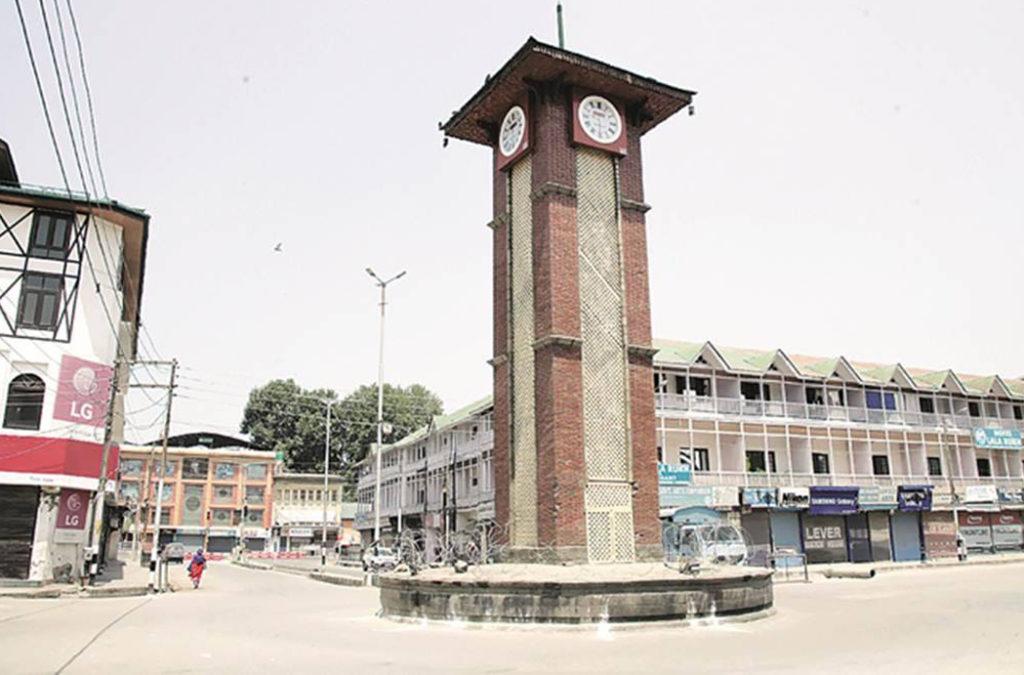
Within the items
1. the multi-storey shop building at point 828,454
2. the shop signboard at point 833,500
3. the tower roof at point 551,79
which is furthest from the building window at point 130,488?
the tower roof at point 551,79

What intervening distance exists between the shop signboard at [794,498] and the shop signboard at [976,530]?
11177 millimetres

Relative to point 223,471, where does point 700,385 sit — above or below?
above

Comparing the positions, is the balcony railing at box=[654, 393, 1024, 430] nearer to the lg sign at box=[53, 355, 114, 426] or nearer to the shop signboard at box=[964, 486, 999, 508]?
the shop signboard at box=[964, 486, 999, 508]

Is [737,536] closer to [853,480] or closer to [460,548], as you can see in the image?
[853,480]

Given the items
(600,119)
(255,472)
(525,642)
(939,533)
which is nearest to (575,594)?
(525,642)

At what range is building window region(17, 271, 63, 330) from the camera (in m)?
28.8

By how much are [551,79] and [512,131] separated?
1.57m

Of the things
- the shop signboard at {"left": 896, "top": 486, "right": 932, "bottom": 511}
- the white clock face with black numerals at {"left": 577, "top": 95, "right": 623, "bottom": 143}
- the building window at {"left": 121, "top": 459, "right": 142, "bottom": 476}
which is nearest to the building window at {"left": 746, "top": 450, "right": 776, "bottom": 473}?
the shop signboard at {"left": 896, "top": 486, "right": 932, "bottom": 511}

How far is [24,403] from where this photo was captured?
27875 mm

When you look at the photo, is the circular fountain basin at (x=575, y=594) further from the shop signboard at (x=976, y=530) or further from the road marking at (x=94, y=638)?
the shop signboard at (x=976, y=530)

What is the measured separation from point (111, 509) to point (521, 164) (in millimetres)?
33648

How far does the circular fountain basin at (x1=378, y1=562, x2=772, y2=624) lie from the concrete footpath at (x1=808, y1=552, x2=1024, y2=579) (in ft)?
56.1

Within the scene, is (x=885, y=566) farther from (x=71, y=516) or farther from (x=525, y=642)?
(x=71, y=516)

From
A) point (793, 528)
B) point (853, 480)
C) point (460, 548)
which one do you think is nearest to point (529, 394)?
point (460, 548)
